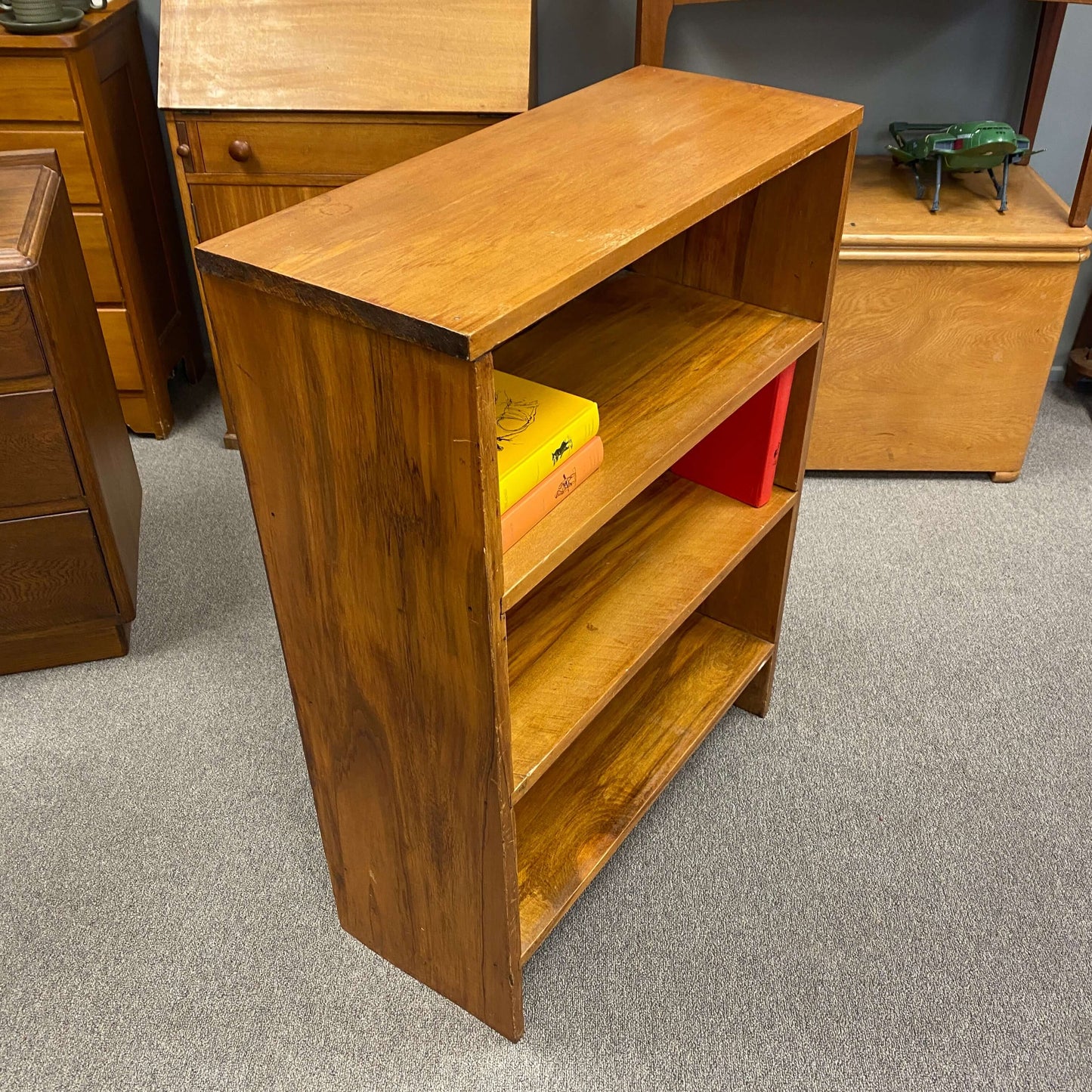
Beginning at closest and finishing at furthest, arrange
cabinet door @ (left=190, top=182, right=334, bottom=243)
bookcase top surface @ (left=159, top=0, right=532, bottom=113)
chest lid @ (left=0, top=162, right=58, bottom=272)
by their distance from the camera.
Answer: chest lid @ (left=0, top=162, right=58, bottom=272)
bookcase top surface @ (left=159, top=0, right=532, bottom=113)
cabinet door @ (left=190, top=182, right=334, bottom=243)

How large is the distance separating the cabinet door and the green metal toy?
3.92 ft

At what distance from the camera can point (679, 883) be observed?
1517 millimetres

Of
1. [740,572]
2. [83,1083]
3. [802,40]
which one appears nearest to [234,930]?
[83,1083]

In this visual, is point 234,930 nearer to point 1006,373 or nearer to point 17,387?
point 17,387

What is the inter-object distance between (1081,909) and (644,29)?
1.60 meters

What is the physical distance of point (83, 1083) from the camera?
128cm

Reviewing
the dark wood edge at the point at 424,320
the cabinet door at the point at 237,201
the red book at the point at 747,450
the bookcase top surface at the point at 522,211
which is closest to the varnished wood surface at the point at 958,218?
the red book at the point at 747,450

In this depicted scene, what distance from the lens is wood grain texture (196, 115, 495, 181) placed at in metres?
1.95

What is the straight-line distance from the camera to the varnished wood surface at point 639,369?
1.07 metres

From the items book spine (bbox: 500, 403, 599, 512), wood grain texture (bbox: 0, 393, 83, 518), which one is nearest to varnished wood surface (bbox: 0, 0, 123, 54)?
wood grain texture (bbox: 0, 393, 83, 518)

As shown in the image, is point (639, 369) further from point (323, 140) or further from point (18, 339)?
point (323, 140)

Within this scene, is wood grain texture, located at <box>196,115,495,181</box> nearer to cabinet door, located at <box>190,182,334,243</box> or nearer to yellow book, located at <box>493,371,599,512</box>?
cabinet door, located at <box>190,182,334,243</box>

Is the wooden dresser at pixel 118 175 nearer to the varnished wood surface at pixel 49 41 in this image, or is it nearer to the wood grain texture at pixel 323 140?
the varnished wood surface at pixel 49 41

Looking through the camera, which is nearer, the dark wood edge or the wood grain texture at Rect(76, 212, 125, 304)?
the dark wood edge
